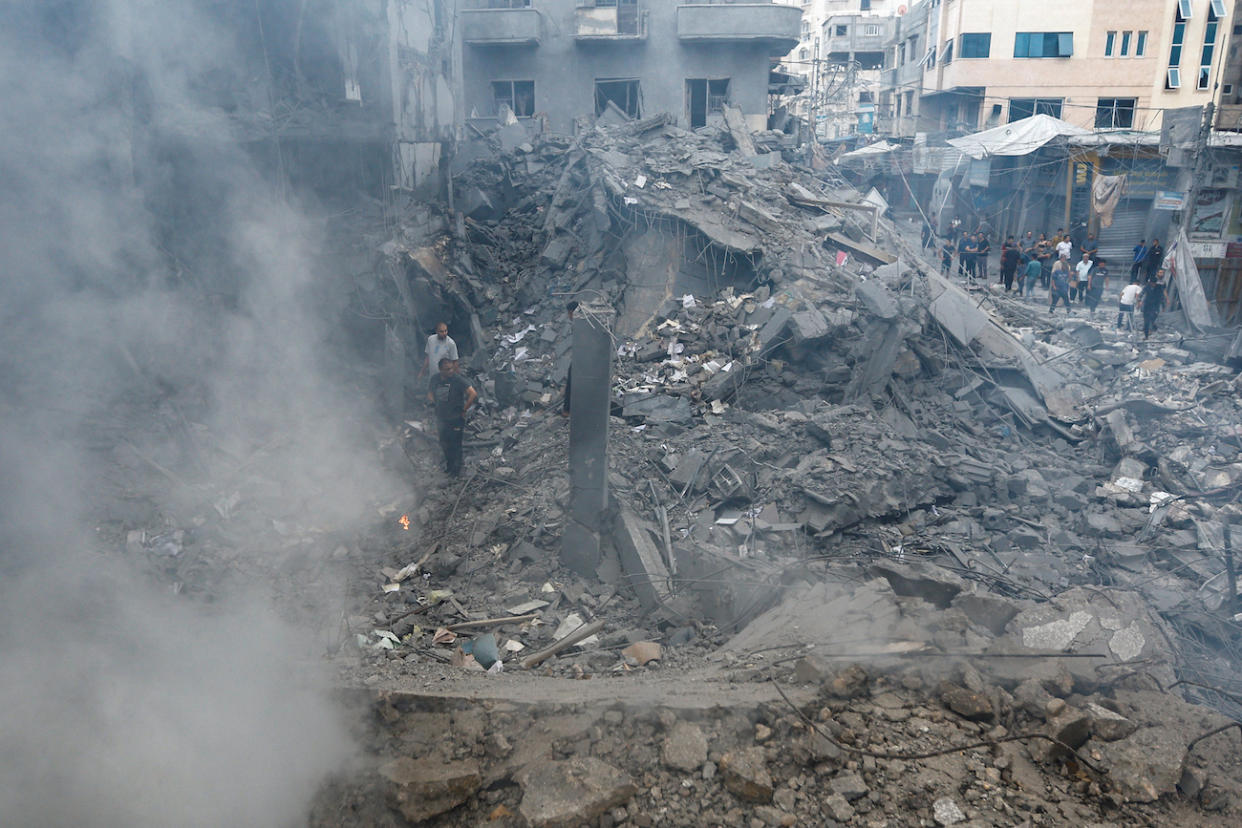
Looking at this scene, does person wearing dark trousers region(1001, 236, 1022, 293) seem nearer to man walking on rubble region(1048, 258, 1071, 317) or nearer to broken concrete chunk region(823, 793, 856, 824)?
man walking on rubble region(1048, 258, 1071, 317)

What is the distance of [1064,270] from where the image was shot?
13844mm

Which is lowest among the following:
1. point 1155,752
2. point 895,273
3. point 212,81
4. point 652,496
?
point 652,496

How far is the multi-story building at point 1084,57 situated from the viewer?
1014 inches

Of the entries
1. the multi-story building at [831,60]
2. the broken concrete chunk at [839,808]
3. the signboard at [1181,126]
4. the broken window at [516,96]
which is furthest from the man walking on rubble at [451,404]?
the multi-story building at [831,60]

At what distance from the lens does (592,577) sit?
18.8 feet

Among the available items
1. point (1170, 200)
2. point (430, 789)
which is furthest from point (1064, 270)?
point (430, 789)

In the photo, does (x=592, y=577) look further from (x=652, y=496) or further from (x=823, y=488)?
(x=823, y=488)

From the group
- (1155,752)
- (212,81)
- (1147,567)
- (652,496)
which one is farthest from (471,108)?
(1155,752)

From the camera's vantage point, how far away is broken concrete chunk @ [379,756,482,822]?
287 centimetres

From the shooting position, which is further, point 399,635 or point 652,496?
point 652,496

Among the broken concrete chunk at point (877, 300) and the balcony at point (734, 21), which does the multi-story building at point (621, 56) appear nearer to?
the balcony at point (734, 21)

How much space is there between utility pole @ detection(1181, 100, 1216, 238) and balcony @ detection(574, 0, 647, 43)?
37.8 feet

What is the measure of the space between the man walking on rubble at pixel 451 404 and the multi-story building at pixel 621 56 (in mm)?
13163

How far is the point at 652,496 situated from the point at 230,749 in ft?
11.9
